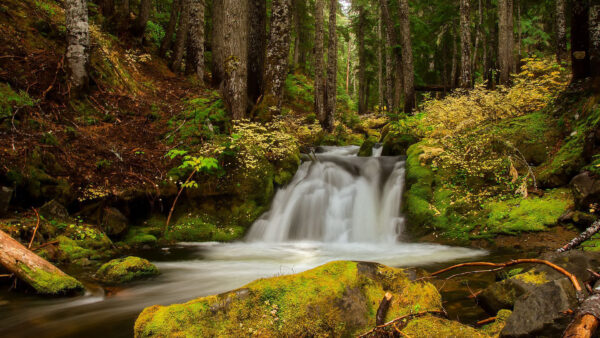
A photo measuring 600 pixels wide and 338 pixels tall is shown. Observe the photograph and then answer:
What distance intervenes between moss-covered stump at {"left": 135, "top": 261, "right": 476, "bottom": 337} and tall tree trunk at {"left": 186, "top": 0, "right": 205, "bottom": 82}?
13406mm

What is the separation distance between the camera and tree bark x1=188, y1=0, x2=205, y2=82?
549 inches

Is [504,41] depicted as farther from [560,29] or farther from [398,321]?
[398,321]

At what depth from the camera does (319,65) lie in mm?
17375

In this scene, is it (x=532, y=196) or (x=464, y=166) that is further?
(x=464, y=166)

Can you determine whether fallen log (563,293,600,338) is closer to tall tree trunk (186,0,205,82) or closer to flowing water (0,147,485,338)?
flowing water (0,147,485,338)

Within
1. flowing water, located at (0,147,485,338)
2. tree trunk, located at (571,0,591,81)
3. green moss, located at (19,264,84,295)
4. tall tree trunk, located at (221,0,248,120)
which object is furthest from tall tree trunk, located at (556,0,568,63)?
green moss, located at (19,264,84,295)

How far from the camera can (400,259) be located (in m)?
6.30

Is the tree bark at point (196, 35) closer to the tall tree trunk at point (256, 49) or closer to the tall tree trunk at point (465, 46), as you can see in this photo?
the tall tree trunk at point (256, 49)

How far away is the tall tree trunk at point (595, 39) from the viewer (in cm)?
629

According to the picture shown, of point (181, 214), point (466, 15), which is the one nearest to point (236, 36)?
point (181, 214)

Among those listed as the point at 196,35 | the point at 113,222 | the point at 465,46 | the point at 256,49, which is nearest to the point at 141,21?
the point at 196,35

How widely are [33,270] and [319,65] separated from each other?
1541 cm

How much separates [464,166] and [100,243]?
821 centimetres

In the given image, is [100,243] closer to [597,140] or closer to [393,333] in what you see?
[393,333]
